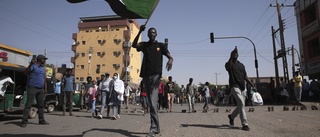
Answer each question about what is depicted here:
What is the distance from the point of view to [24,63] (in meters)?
20.4

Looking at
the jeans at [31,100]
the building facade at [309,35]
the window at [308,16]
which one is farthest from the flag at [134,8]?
the window at [308,16]

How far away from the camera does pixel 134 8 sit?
4789 mm

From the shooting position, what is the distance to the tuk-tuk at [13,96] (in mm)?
8968

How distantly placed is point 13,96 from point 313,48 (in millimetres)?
27728

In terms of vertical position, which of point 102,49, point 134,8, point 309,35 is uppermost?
point 102,49

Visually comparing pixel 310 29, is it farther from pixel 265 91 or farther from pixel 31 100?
pixel 31 100

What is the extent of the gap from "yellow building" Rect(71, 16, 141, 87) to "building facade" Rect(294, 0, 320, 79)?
3886cm

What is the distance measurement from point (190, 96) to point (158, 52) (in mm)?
8541

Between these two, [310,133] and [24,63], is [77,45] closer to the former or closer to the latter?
[24,63]

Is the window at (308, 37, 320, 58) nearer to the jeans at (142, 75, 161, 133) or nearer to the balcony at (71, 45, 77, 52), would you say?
the jeans at (142, 75, 161, 133)

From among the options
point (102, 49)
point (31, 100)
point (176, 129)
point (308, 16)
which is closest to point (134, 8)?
point (176, 129)

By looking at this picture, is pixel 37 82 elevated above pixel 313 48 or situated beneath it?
situated beneath

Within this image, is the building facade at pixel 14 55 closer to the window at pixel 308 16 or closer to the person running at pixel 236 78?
the person running at pixel 236 78

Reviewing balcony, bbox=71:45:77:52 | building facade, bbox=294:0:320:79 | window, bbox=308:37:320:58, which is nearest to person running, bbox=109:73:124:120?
building facade, bbox=294:0:320:79
